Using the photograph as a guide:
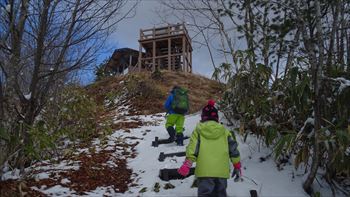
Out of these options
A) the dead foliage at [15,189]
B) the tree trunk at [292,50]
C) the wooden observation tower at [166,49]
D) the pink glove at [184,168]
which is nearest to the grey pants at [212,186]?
the pink glove at [184,168]

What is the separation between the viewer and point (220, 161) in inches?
184

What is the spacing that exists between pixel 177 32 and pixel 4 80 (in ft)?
59.1

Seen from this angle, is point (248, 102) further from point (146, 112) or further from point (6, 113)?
point (146, 112)

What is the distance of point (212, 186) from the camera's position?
4656 mm

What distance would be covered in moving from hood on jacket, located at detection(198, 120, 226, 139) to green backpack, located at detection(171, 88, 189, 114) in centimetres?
311

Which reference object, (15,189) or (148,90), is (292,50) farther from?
(148,90)

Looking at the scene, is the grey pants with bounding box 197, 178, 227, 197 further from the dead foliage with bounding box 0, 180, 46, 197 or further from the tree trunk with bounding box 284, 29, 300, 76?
the tree trunk with bounding box 284, 29, 300, 76

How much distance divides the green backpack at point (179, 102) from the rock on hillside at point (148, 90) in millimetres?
4938

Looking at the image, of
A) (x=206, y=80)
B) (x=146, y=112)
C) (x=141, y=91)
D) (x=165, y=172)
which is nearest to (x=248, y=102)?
(x=165, y=172)

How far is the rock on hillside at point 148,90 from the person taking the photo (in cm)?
1411

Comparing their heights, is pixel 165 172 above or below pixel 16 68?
below

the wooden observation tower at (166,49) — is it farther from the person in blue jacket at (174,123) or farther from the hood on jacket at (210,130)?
the hood on jacket at (210,130)

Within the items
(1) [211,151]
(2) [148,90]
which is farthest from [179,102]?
(2) [148,90]

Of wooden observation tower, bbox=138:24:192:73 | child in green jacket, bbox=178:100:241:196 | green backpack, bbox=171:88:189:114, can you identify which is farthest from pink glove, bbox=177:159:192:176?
wooden observation tower, bbox=138:24:192:73
